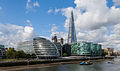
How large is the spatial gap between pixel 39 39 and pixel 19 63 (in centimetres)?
7388

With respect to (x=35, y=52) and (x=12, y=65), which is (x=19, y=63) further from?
(x=35, y=52)

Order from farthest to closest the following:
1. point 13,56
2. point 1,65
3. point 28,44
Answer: point 28,44, point 13,56, point 1,65

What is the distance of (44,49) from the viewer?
146m

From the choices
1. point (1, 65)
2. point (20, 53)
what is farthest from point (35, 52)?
point (1, 65)

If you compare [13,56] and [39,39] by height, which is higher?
[39,39]

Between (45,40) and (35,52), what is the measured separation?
17.1 meters

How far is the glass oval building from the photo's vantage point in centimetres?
14485

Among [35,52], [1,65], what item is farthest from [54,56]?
[1,65]

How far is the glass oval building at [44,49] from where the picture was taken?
475 feet

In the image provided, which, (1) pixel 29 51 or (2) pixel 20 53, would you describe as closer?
(2) pixel 20 53

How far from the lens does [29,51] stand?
163 meters

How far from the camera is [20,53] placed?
120 meters

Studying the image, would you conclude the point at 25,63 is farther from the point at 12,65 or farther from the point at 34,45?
the point at 34,45

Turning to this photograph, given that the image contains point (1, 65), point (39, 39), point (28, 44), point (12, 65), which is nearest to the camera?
point (1, 65)
